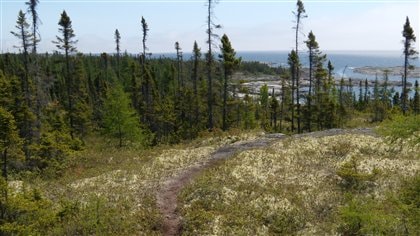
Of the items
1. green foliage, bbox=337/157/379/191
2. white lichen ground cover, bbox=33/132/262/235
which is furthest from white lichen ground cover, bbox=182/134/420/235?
white lichen ground cover, bbox=33/132/262/235

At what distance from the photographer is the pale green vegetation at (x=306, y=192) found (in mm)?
18906

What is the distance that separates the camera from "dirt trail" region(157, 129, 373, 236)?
22.5 metres

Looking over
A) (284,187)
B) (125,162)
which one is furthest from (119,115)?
(284,187)

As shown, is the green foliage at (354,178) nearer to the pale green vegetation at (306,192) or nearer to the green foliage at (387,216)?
the pale green vegetation at (306,192)

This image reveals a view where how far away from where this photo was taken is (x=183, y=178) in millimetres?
28922

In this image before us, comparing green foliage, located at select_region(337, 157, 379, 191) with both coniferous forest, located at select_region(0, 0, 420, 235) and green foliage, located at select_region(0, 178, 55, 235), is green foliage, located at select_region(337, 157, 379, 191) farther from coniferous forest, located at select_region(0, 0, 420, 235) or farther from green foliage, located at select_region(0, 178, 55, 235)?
green foliage, located at select_region(0, 178, 55, 235)

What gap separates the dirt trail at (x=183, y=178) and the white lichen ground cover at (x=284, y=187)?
2.43ft

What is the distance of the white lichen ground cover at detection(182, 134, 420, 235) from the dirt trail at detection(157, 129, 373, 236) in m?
0.74

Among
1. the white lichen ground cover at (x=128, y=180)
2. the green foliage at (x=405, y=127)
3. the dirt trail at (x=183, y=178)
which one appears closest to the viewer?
the green foliage at (x=405, y=127)

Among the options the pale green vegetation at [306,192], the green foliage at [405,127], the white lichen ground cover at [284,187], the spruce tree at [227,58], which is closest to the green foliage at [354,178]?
the pale green vegetation at [306,192]

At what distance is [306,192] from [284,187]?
5.02ft

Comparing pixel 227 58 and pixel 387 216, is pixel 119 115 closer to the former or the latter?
pixel 227 58

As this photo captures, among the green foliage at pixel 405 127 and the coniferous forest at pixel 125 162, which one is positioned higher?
the green foliage at pixel 405 127

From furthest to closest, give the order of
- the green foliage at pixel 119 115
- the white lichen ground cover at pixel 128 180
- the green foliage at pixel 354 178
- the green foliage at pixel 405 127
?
the green foliage at pixel 119 115, the green foliage at pixel 354 178, the white lichen ground cover at pixel 128 180, the green foliage at pixel 405 127
